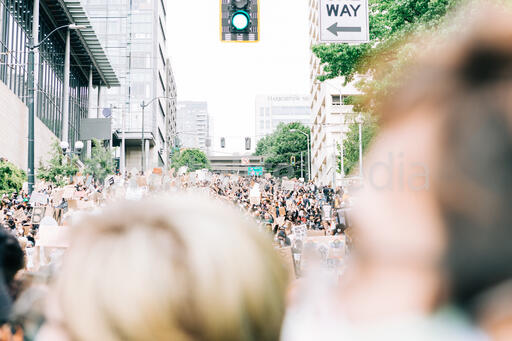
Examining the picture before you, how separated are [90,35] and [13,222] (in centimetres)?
3732

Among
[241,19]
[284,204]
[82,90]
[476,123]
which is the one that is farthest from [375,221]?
[82,90]

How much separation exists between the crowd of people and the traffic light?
8.12m

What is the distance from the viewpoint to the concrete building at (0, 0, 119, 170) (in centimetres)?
3322

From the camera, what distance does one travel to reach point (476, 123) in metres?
0.90

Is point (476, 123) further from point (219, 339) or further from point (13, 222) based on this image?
point (13, 222)

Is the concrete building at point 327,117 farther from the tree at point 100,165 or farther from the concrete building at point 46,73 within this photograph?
the tree at point 100,165

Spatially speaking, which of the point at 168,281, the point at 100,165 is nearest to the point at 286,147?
the point at 100,165

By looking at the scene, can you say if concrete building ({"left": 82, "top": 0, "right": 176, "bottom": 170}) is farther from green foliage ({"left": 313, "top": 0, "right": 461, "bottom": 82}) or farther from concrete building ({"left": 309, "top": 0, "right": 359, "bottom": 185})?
green foliage ({"left": 313, "top": 0, "right": 461, "bottom": 82})

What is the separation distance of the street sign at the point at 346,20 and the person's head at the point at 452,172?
8.11 meters

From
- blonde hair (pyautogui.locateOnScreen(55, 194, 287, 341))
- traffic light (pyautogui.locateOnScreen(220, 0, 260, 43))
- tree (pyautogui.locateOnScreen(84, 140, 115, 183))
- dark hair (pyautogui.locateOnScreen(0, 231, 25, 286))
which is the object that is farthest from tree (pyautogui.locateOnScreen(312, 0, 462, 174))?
tree (pyautogui.locateOnScreen(84, 140, 115, 183))

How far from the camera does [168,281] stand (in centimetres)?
112

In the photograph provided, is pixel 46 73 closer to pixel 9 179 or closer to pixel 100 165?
pixel 100 165

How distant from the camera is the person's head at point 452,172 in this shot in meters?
0.87

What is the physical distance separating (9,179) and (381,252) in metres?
26.0
